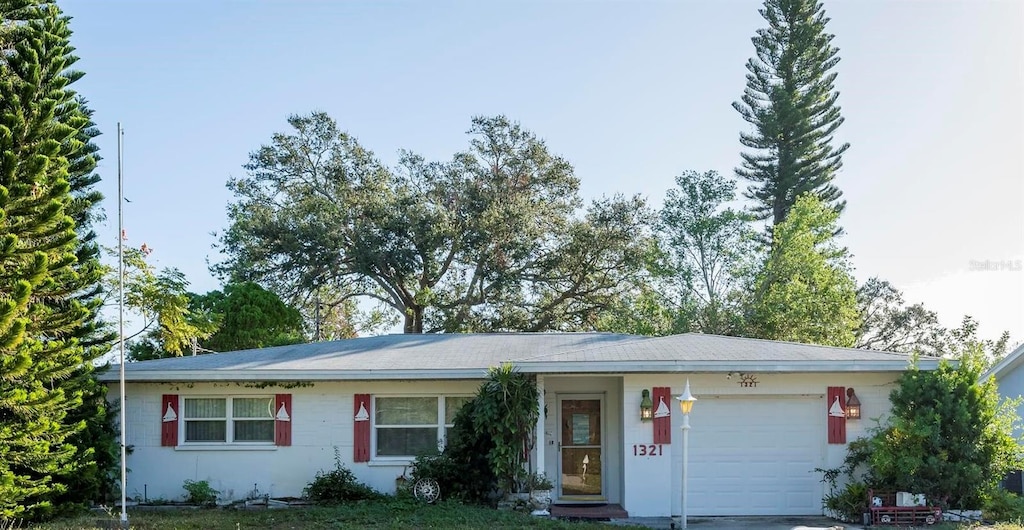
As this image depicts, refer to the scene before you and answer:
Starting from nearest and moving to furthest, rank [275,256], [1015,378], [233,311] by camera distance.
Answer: [1015,378]
[233,311]
[275,256]

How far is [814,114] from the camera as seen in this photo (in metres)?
33.6

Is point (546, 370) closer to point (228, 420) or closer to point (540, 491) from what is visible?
point (540, 491)

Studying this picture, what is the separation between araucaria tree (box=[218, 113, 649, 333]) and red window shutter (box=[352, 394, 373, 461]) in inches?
579

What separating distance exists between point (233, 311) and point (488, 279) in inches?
321

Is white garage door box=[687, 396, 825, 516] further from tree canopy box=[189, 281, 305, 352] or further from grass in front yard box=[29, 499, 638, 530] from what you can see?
tree canopy box=[189, 281, 305, 352]

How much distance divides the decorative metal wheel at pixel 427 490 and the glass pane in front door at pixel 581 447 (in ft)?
7.47

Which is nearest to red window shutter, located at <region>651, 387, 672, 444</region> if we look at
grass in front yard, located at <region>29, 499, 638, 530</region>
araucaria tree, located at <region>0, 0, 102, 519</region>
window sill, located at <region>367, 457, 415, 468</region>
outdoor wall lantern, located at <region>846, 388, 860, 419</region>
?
grass in front yard, located at <region>29, 499, 638, 530</region>

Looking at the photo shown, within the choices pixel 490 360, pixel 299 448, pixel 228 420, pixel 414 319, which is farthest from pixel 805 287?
pixel 228 420

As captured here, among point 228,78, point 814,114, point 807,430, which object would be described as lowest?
point 807,430

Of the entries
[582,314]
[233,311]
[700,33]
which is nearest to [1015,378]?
[700,33]

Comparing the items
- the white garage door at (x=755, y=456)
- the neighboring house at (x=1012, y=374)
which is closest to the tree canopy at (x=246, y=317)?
the white garage door at (x=755, y=456)

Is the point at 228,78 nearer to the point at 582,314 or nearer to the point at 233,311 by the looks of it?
the point at 233,311

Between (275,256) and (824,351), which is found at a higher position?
(275,256)

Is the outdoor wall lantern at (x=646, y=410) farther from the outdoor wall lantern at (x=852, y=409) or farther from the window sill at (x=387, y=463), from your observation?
the window sill at (x=387, y=463)
